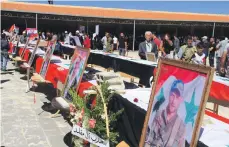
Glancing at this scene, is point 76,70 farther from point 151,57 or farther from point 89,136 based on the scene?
point 151,57

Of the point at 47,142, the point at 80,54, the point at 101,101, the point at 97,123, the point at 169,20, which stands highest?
the point at 169,20

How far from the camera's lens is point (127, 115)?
394 cm

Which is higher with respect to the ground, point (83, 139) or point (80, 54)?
point (80, 54)

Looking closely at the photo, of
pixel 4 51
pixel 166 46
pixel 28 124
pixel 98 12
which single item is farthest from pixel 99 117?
pixel 98 12

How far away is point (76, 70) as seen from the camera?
563 centimetres

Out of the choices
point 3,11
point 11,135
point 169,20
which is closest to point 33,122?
point 11,135

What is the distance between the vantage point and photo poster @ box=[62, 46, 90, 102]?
542cm

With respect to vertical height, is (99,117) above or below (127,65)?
below

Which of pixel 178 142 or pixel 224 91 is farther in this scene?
pixel 224 91

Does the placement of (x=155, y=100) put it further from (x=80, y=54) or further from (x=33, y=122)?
(x=33, y=122)

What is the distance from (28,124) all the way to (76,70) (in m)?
1.47

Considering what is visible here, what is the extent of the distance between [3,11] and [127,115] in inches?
908

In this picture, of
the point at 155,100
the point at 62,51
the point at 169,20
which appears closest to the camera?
the point at 155,100

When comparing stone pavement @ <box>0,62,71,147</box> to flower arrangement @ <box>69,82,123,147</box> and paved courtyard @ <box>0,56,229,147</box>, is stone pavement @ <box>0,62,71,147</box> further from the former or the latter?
flower arrangement @ <box>69,82,123,147</box>
